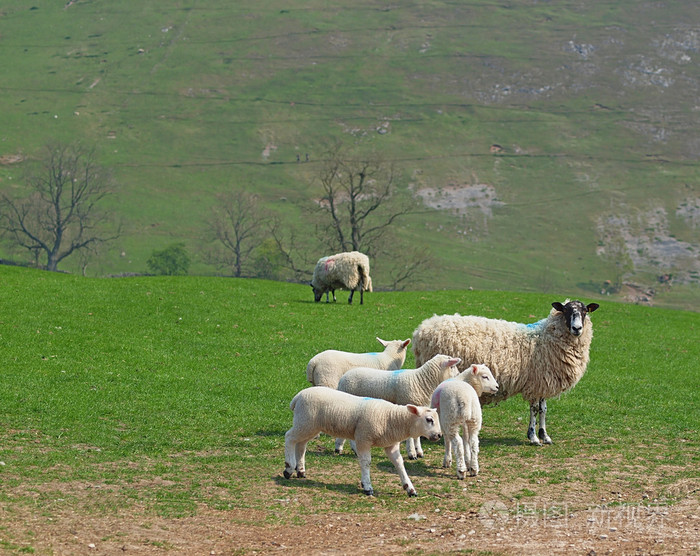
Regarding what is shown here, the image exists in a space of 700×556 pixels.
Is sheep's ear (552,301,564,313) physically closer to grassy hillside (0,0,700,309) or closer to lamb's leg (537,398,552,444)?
lamb's leg (537,398,552,444)

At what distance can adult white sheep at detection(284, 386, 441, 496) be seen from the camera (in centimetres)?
1159

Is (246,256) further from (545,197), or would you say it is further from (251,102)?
(251,102)

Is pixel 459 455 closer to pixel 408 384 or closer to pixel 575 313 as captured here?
pixel 408 384

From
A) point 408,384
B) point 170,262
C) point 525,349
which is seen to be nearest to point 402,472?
point 408,384

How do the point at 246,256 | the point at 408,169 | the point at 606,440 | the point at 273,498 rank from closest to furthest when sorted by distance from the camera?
the point at 273,498, the point at 606,440, the point at 246,256, the point at 408,169

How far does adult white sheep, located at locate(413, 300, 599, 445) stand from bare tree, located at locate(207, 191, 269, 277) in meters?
87.0

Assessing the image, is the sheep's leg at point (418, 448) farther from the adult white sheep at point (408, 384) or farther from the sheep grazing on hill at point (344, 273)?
the sheep grazing on hill at point (344, 273)

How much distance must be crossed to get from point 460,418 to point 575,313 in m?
4.72

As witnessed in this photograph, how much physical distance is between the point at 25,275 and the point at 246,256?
73378 millimetres

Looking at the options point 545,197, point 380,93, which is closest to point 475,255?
point 545,197

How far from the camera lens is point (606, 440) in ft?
51.8

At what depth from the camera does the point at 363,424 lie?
1165cm

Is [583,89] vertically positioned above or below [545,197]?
above

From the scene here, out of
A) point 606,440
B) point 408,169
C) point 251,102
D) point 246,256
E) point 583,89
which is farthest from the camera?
point 583,89
